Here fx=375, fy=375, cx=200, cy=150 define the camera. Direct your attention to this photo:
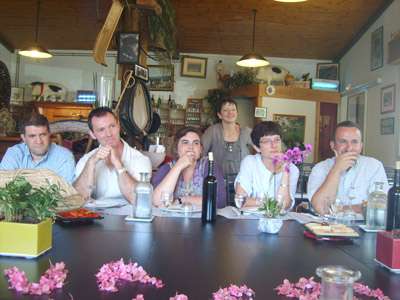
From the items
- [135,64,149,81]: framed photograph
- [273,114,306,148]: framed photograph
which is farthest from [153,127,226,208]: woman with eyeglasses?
[273,114,306,148]: framed photograph

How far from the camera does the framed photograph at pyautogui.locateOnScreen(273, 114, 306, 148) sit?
885cm

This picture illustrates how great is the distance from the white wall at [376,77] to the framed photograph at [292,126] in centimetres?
149

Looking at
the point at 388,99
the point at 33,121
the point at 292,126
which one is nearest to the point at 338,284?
the point at 33,121

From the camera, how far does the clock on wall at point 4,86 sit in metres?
9.49

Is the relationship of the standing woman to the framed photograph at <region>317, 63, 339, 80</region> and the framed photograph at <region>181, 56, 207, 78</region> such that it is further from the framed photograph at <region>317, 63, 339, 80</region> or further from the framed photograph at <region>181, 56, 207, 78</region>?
the framed photograph at <region>317, 63, 339, 80</region>

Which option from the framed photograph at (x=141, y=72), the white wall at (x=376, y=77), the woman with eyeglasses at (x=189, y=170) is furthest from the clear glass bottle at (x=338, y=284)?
the white wall at (x=376, y=77)

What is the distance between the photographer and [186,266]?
3.96ft

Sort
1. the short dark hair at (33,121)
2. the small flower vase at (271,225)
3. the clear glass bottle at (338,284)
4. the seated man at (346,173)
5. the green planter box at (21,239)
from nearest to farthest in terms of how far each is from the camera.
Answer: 1. the clear glass bottle at (338,284)
2. the green planter box at (21,239)
3. the small flower vase at (271,225)
4. the seated man at (346,173)
5. the short dark hair at (33,121)

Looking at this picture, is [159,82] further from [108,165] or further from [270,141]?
[270,141]

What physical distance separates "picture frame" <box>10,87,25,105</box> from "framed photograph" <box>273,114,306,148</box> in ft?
21.4

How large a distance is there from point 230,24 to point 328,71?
124 inches

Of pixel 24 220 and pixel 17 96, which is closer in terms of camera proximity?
pixel 24 220

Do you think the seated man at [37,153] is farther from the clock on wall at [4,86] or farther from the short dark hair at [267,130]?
the clock on wall at [4,86]

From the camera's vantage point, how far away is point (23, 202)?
129 cm
